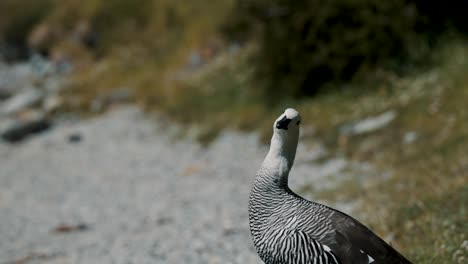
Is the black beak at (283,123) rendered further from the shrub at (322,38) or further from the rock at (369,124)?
the shrub at (322,38)

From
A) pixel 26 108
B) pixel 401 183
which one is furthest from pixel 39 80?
pixel 401 183

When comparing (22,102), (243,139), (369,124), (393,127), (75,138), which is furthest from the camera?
(22,102)

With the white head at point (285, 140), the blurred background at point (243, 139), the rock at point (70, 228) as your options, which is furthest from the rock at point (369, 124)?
the white head at point (285, 140)

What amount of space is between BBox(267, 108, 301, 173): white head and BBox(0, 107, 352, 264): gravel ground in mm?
4232

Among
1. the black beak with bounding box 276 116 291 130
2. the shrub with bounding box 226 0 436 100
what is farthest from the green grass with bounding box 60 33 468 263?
the black beak with bounding box 276 116 291 130

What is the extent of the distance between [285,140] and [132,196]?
48.6 ft

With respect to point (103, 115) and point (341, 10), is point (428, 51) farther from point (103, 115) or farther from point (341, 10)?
point (103, 115)

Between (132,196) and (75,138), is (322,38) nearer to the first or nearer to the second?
(132,196)

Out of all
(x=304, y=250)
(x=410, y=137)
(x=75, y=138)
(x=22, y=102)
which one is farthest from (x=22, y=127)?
(x=304, y=250)

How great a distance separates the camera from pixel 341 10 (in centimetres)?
2509

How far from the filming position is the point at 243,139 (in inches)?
1009

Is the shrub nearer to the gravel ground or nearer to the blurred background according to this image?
the blurred background

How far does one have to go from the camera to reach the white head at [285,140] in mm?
7348

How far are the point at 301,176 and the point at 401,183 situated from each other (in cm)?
448
